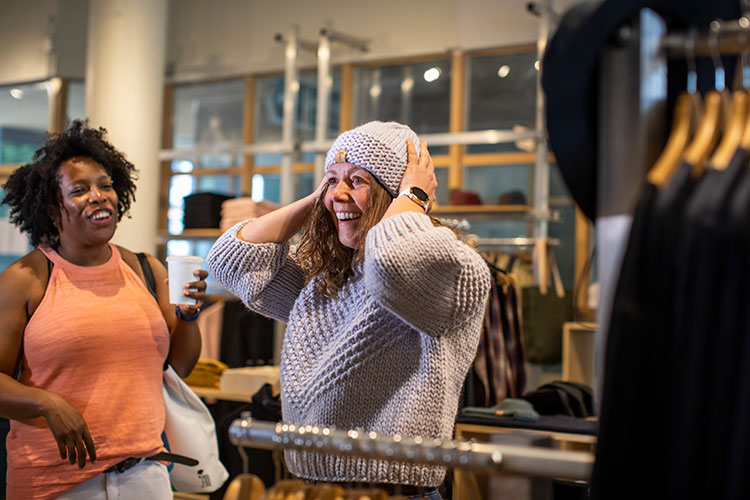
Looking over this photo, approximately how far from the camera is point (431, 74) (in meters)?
6.84

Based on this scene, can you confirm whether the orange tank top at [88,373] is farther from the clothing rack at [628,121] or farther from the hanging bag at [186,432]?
the clothing rack at [628,121]

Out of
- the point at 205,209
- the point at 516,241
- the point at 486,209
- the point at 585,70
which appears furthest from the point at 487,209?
the point at 585,70

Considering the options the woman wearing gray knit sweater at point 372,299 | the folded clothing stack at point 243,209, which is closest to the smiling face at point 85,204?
the woman wearing gray knit sweater at point 372,299

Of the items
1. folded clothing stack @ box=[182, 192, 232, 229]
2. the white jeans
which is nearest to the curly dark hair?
the white jeans

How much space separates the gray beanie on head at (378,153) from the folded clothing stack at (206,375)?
298 centimetres

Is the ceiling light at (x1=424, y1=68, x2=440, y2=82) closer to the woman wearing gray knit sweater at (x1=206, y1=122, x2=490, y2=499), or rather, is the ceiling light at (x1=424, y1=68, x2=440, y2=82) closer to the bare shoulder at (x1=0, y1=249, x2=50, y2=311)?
the bare shoulder at (x1=0, y1=249, x2=50, y2=311)

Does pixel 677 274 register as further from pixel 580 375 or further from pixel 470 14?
pixel 470 14

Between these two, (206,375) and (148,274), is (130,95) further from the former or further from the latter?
(148,274)

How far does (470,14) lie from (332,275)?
204 inches

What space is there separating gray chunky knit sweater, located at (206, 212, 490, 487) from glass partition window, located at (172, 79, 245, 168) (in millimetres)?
6021

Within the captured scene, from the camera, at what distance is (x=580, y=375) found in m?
5.12

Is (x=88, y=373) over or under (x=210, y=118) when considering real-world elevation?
under

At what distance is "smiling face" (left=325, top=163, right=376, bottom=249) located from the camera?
1838 millimetres

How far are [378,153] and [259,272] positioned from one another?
0.43m
